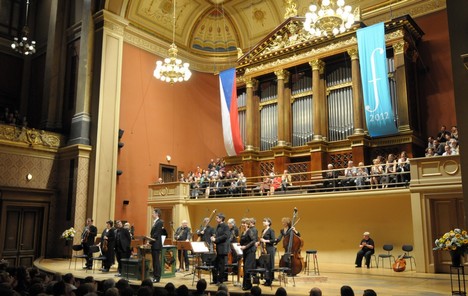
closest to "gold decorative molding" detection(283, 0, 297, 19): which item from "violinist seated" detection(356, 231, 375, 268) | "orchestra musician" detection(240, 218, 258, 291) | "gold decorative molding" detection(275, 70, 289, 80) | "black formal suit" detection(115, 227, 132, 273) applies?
"gold decorative molding" detection(275, 70, 289, 80)

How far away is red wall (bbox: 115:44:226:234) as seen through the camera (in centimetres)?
1627

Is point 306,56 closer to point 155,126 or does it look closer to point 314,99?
point 314,99

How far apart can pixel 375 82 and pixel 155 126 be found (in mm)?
8556

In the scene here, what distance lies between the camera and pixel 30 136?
46.5 feet

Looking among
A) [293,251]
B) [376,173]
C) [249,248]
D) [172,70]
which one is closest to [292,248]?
[293,251]

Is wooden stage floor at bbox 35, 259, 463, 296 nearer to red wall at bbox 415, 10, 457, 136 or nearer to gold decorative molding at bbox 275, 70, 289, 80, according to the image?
red wall at bbox 415, 10, 457, 136

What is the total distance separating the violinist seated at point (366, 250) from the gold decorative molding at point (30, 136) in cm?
1041

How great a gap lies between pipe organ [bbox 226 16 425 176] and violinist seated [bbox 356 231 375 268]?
2.73 m

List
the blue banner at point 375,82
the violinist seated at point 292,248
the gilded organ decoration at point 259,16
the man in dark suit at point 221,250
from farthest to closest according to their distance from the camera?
the gilded organ decoration at point 259,16 → the blue banner at point 375,82 → the violinist seated at point 292,248 → the man in dark suit at point 221,250

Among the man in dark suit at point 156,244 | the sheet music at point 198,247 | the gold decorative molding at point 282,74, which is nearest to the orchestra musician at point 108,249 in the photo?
the man in dark suit at point 156,244

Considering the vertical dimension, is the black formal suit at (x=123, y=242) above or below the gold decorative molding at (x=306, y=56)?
below

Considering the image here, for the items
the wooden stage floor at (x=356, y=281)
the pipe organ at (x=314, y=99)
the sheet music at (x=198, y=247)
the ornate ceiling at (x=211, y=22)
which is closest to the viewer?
the wooden stage floor at (x=356, y=281)

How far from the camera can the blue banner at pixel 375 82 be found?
1284 cm

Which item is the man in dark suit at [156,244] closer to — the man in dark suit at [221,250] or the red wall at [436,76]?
the man in dark suit at [221,250]
